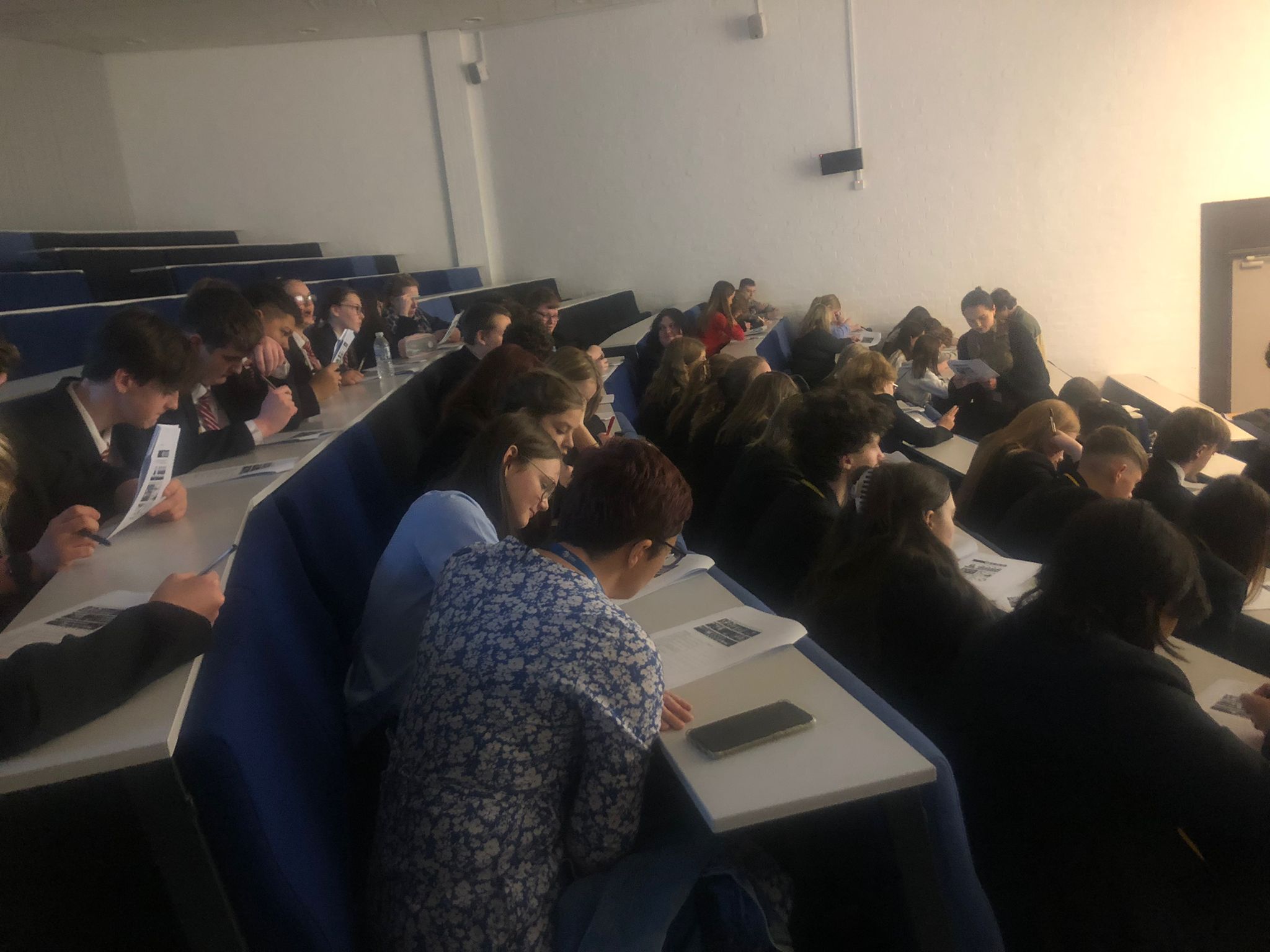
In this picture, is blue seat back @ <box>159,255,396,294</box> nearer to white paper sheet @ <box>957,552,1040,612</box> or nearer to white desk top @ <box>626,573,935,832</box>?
white paper sheet @ <box>957,552,1040,612</box>

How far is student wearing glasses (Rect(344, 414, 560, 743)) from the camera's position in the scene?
1670mm

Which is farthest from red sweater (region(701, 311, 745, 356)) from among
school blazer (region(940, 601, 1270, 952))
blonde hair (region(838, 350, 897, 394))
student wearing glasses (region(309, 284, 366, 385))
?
school blazer (region(940, 601, 1270, 952))

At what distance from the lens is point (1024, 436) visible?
131 inches

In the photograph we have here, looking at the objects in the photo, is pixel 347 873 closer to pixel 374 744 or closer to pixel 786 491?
pixel 374 744

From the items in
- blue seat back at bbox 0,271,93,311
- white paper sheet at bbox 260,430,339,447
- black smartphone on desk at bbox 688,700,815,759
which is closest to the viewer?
black smartphone on desk at bbox 688,700,815,759

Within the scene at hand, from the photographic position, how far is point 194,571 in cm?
140

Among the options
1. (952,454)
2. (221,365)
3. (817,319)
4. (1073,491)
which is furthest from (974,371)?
(221,365)

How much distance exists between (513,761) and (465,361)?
2.99m

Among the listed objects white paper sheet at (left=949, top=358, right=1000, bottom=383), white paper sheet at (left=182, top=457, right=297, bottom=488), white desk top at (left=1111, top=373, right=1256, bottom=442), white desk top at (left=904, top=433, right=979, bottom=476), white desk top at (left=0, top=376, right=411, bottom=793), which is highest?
white paper sheet at (left=182, top=457, right=297, bottom=488)

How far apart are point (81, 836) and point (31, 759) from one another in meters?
0.14

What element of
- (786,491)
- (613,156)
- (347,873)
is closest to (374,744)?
(347,873)

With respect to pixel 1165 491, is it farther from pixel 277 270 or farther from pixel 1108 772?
pixel 277 270

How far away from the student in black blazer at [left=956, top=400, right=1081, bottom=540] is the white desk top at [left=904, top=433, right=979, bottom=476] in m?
0.47

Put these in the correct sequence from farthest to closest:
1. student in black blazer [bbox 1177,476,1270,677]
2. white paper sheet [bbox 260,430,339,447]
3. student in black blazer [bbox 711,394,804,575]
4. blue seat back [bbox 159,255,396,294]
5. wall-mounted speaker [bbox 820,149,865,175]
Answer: wall-mounted speaker [bbox 820,149,865,175] < blue seat back [bbox 159,255,396,294] < student in black blazer [bbox 711,394,804,575] < white paper sheet [bbox 260,430,339,447] < student in black blazer [bbox 1177,476,1270,677]
